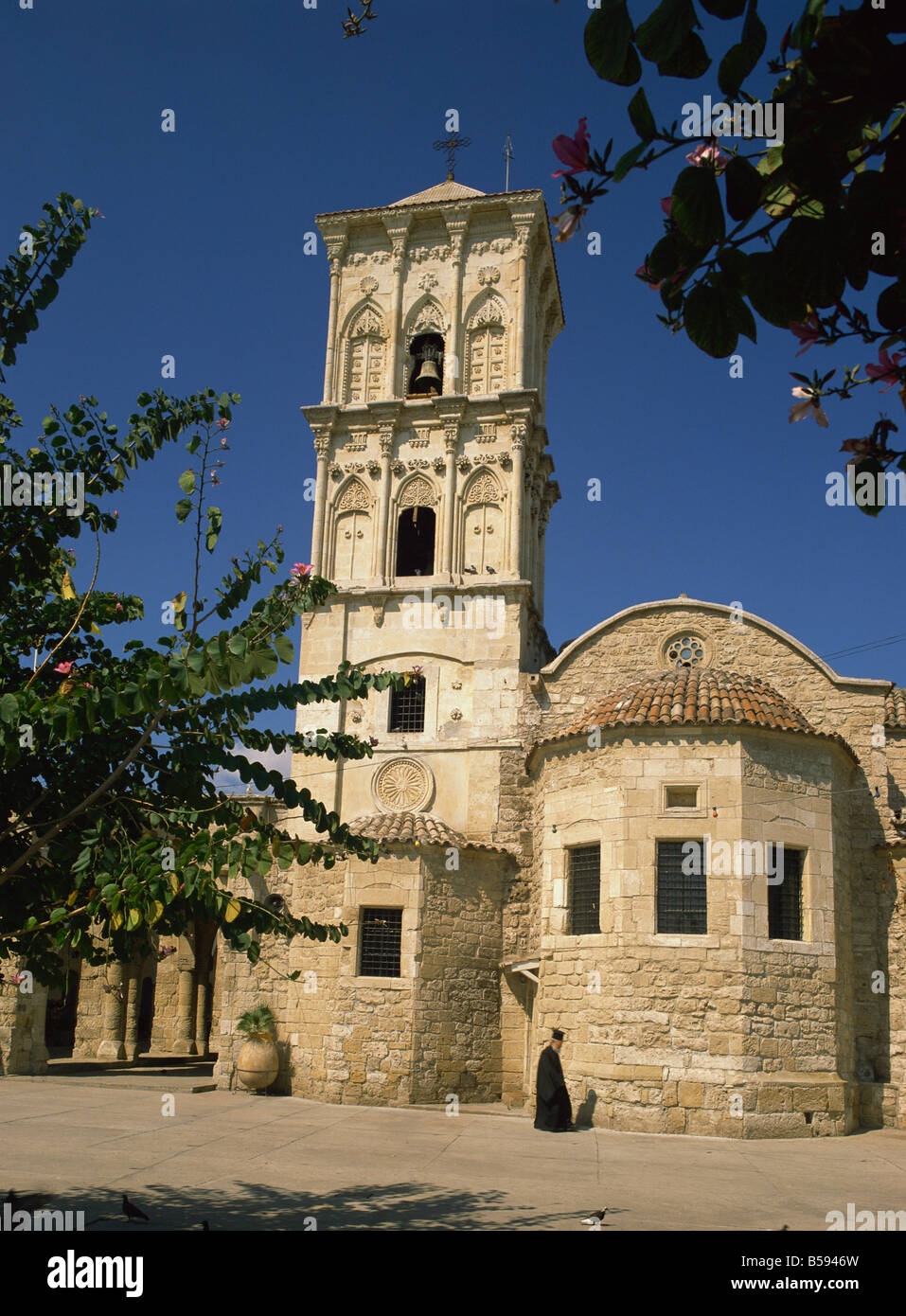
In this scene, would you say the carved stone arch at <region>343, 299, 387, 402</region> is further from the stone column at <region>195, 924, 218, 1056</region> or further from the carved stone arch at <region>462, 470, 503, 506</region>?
the stone column at <region>195, 924, 218, 1056</region>

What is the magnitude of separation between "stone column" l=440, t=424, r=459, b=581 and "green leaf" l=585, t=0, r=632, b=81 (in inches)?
806

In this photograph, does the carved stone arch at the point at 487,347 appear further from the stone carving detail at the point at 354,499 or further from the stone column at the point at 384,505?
the stone carving detail at the point at 354,499

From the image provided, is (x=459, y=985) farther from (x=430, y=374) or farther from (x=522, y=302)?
(x=522, y=302)

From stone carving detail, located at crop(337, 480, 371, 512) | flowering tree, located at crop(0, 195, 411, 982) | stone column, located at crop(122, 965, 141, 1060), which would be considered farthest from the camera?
stone column, located at crop(122, 965, 141, 1060)

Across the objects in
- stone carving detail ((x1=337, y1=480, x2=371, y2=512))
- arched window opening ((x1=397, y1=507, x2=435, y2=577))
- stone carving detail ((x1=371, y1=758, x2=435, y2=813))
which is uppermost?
stone carving detail ((x1=337, y1=480, x2=371, y2=512))

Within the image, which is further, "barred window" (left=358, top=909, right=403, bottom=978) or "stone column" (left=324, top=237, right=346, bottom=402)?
"stone column" (left=324, top=237, right=346, bottom=402)

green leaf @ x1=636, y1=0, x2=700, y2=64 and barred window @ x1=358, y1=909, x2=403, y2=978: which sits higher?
green leaf @ x1=636, y1=0, x2=700, y2=64

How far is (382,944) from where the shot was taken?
63.0 feet

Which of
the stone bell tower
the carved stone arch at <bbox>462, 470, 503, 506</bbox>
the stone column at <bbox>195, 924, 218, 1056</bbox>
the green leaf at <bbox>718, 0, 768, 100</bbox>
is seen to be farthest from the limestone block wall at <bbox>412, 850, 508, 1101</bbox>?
the green leaf at <bbox>718, 0, 768, 100</bbox>

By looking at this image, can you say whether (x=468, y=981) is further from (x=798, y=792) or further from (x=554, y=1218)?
(x=554, y=1218)

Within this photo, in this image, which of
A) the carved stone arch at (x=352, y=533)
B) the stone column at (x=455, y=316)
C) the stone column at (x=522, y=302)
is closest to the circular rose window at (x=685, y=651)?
the carved stone arch at (x=352, y=533)

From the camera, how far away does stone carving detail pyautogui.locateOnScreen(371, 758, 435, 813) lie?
72.0 ft

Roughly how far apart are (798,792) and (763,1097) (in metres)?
4.67

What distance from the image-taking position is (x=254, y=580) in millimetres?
7949
